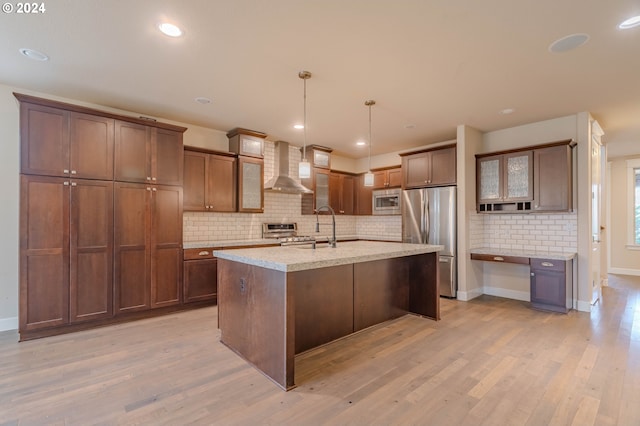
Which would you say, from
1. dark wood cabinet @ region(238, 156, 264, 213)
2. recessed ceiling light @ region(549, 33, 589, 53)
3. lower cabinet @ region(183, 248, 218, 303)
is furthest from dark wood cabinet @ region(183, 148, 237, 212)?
recessed ceiling light @ region(549, 33, 589, 53)

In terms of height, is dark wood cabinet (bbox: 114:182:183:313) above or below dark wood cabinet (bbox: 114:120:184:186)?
below

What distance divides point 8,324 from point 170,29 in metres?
3.76

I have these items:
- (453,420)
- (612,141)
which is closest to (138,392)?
(453,420)

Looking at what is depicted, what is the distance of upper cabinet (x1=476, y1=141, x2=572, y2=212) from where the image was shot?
431 cm

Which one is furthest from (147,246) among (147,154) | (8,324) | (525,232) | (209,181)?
(525,232)

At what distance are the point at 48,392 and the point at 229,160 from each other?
3.54m

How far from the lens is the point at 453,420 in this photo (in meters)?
1.95

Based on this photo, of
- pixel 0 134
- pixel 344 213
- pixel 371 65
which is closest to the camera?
pixel 371 65

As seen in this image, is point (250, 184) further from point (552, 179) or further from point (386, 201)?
point (552, 179)

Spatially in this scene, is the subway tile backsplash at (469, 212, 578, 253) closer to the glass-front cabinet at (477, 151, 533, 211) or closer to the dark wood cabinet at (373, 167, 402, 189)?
the glass-front cabinet at (477, 151, 533, 211)

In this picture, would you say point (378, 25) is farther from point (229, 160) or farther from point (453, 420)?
point (229, 160)

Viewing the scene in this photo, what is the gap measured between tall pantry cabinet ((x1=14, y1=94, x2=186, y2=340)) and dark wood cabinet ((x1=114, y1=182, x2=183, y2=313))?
13mm

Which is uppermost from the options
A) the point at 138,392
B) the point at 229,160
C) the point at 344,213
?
the point at 229,160

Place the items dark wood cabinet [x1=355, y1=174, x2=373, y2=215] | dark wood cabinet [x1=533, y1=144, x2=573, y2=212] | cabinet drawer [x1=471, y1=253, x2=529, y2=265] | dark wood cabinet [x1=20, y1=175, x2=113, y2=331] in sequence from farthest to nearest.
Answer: dark wood cabinet [x1=355, y1=174, x2=373, y2=215]
cabinet drawer [x1=471, y1=253, x2=529, y2=265]
dark wood cabinet [x1=533, y1=144, x2=573, y2=212]
dark wood cabinet [x1=20, y1=175, x2=113, y2=331]
